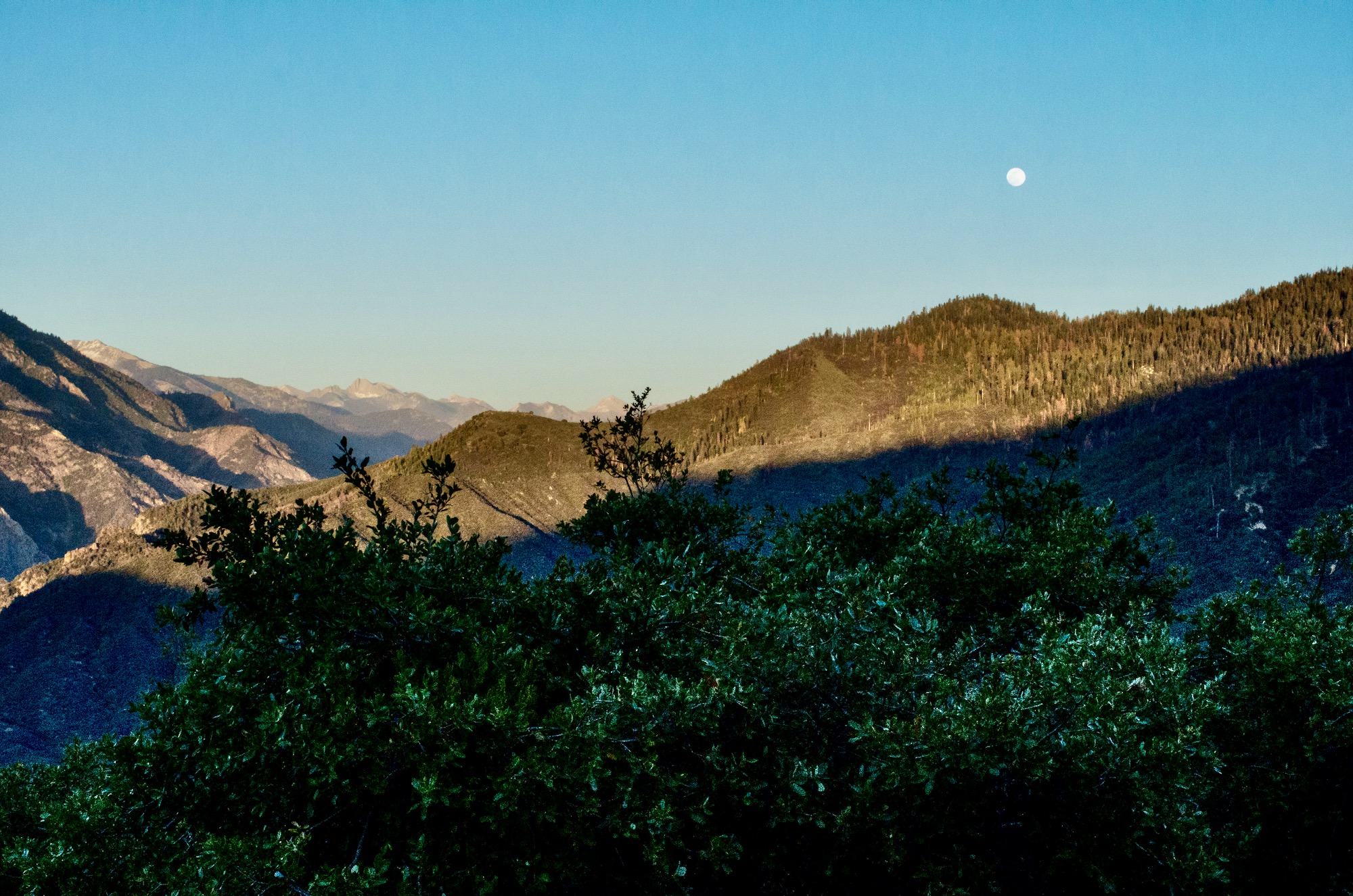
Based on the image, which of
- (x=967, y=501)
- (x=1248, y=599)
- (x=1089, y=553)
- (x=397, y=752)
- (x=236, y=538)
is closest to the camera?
(x=397, y=752)

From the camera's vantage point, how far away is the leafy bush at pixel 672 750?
12875mm

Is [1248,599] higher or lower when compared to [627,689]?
higher

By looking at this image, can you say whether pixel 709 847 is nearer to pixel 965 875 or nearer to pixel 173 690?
pixel 965 875

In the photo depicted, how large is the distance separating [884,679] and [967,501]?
16422cm

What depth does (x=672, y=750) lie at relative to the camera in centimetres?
1471

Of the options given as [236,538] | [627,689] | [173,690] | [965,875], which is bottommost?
[965,875]

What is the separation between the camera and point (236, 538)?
19.7 meters

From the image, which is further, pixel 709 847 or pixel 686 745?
pixel 686 745

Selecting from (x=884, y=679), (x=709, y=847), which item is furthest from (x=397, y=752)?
(x=884, y=679)

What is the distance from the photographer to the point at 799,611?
51.4ft

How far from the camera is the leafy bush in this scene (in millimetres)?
12875

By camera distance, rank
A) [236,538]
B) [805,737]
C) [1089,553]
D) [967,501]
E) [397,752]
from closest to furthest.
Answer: [397,752]
[805,737]
[236,538]
[1089,553]
[967,501]

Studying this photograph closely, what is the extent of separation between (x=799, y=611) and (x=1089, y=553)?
44.9 ft

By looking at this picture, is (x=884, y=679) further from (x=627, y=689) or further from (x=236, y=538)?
(x=236, y=538)
